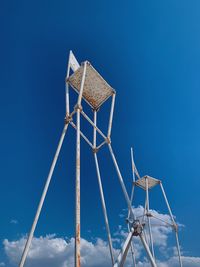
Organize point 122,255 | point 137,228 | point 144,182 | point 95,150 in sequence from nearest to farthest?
1. point 122,255
2. point 137,228
3. point 95,150
4. point 144,182

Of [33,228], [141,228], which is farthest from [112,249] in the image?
[33,228]

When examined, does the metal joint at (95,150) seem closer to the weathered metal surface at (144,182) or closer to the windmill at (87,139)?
the windmill at (87,139)

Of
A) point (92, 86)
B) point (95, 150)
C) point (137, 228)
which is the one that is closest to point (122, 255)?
point (137, 228)

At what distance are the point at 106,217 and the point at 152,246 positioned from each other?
11.0 m

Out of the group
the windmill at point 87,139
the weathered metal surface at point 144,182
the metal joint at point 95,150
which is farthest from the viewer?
the weathered metal surface at point 144,182

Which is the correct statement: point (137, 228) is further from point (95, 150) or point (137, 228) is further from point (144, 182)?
point (144, 182)

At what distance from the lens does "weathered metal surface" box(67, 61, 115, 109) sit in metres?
11.0

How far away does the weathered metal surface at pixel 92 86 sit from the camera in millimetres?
10961

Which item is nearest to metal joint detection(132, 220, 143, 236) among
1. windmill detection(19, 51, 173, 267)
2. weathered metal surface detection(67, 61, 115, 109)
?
windmill detection(19, 51, 173, 267)

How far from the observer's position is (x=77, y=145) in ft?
27.2

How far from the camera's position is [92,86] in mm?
11867

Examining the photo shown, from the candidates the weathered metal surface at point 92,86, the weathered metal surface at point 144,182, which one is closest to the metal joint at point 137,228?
the weathered metal surface at point 92,86

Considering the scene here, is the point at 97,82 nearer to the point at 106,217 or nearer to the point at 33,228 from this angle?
the point at 106,217

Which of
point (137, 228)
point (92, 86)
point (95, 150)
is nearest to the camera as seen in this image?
point (137, 228)
